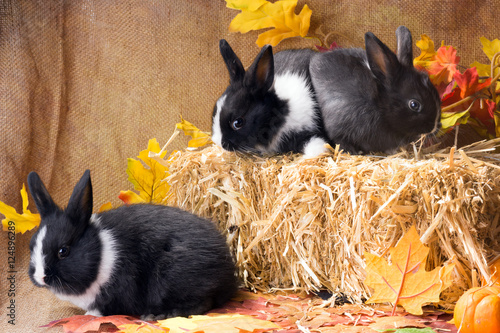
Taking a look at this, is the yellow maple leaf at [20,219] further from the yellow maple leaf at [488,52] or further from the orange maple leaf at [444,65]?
the yellow maple leaf at [488,52]

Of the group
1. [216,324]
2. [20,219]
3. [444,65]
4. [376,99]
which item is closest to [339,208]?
[376,99]

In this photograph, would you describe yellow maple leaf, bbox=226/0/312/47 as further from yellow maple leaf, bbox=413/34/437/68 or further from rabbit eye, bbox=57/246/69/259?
rabbit eye, bbox=57/246/69/259

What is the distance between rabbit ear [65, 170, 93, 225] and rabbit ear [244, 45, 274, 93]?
0.60 metres

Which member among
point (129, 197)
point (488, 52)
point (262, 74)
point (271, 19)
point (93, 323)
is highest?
point (271, 19)

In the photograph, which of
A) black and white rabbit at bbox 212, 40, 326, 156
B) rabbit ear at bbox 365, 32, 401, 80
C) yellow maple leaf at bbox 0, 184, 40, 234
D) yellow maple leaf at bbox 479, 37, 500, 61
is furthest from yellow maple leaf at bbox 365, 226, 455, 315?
yellow maple leaf at bbox 0, 184, 40, 234

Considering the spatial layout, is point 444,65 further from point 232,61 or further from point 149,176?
point 149,176

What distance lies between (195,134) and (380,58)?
2.89 feet

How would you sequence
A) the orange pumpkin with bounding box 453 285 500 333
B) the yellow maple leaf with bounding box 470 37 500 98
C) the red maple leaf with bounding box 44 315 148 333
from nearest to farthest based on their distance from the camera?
1. the orange pumpkin with bounding box 453 285 500 333
2. the red maple leaf with bounding box 44 315 148 333
3. the yellow maple leaf with bounding box 470 37 500 98

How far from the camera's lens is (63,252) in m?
1.35

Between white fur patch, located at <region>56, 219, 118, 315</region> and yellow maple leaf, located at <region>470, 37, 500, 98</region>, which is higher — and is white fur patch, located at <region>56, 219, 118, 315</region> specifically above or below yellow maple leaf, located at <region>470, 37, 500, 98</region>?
below

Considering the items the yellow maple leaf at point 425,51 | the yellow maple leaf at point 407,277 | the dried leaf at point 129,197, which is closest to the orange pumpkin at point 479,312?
the yellow maple leaf at point 407,277

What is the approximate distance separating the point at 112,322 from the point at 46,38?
4.51 feet

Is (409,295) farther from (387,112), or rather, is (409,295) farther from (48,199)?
(48,199)

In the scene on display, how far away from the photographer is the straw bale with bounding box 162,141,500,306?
1.32m
